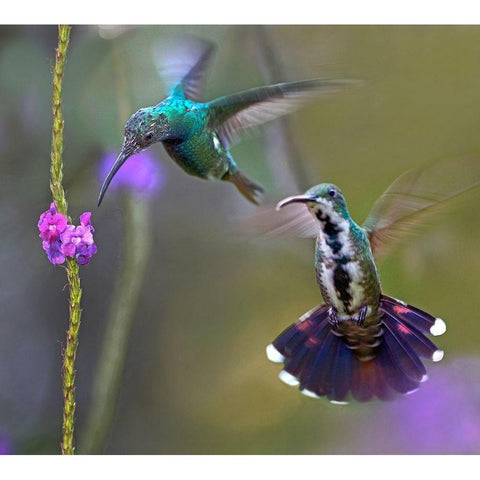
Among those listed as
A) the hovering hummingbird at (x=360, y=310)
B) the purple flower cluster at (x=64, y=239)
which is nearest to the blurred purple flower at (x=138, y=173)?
the purple flower cluster at (x=64, y=239)

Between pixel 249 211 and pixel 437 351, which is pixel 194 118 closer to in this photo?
pixel 249 211

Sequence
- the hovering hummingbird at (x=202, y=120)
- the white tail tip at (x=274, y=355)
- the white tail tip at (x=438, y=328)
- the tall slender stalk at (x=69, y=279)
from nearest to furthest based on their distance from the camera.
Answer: the tall slender stalk at (x=69, y=279)
the hovering hummingbird at (x=202, y=120)
the white tail tip at (x=438, y=328)
the white tail tip at (x=274, y=355)

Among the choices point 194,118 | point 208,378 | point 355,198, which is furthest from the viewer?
point 208,378

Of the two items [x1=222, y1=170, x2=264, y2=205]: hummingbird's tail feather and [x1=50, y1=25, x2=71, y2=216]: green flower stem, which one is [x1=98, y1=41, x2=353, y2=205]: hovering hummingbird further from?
[x1=50, y1=25, x2=71, y2=216]: green flower stem

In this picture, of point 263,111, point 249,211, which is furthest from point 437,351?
point 263,111

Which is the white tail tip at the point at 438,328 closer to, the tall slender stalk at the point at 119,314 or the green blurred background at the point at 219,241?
the green blurred background at the point at 219,241

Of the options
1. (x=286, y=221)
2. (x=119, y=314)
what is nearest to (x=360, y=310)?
(x=286, y=221)
